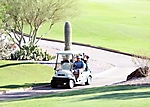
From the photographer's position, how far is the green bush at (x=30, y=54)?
37.2m

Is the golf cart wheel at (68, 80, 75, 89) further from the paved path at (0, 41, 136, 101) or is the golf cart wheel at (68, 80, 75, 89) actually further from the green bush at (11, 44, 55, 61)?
the green bush at (11, 44, 55, 61)

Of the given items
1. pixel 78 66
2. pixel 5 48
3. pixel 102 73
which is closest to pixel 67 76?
pixel 78 66

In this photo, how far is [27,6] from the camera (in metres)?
37.0

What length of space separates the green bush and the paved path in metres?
4.11

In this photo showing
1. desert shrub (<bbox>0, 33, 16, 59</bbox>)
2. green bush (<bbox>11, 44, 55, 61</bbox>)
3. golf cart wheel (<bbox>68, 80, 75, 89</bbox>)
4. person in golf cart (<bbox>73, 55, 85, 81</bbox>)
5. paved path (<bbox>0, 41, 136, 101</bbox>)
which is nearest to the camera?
paved path (<bbox>0, 41, 136, 101</bbox>)

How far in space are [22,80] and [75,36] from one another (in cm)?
3461

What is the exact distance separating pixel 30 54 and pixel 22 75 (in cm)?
949

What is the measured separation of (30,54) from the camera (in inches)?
1500

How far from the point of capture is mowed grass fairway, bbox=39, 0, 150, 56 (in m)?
56.2

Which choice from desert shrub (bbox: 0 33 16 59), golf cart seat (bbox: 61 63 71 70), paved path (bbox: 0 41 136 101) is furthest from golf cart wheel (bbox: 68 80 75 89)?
desert shrub (bbox: 0 33 16 59)

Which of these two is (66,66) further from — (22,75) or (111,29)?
(111,29)

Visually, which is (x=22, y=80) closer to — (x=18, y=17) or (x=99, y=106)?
(x=18, y=17)

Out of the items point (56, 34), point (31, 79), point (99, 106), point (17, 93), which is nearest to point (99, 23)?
point (56, 34)

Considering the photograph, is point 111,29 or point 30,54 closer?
point 30,54
